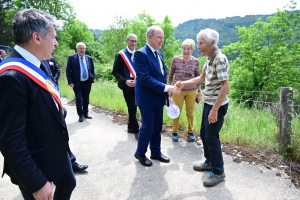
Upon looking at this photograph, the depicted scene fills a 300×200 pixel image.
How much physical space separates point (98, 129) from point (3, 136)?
13.1 feet

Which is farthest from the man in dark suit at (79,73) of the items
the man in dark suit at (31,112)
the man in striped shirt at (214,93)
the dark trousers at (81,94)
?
the man in dark suit at (31,112)

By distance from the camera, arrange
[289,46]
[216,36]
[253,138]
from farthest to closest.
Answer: [289,46], [253,138], [216,36]

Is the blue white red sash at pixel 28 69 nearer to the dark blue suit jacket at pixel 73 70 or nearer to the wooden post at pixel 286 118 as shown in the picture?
the wooden post at pixel 286 118

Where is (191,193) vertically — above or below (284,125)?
below

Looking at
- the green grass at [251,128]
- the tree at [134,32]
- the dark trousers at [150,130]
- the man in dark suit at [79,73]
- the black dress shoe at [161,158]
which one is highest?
the tree at [134,32]

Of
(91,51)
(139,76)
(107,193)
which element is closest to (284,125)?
(139,76)

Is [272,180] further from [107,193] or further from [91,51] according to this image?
[91,51]

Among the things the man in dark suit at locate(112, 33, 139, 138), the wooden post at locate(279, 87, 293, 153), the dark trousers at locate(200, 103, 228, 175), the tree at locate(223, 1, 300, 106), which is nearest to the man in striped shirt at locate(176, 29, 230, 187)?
the dark trousers at locate(200, 103, 228, 175)

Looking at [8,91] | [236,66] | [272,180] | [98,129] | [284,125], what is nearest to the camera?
[8,91]

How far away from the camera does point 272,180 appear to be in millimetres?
2895

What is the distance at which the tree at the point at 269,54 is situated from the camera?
64.5 ft

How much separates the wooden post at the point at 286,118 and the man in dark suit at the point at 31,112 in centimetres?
330

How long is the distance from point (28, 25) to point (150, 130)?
231 cm

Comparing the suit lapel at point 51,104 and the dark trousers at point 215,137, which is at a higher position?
the suit lapel at point 51,104
